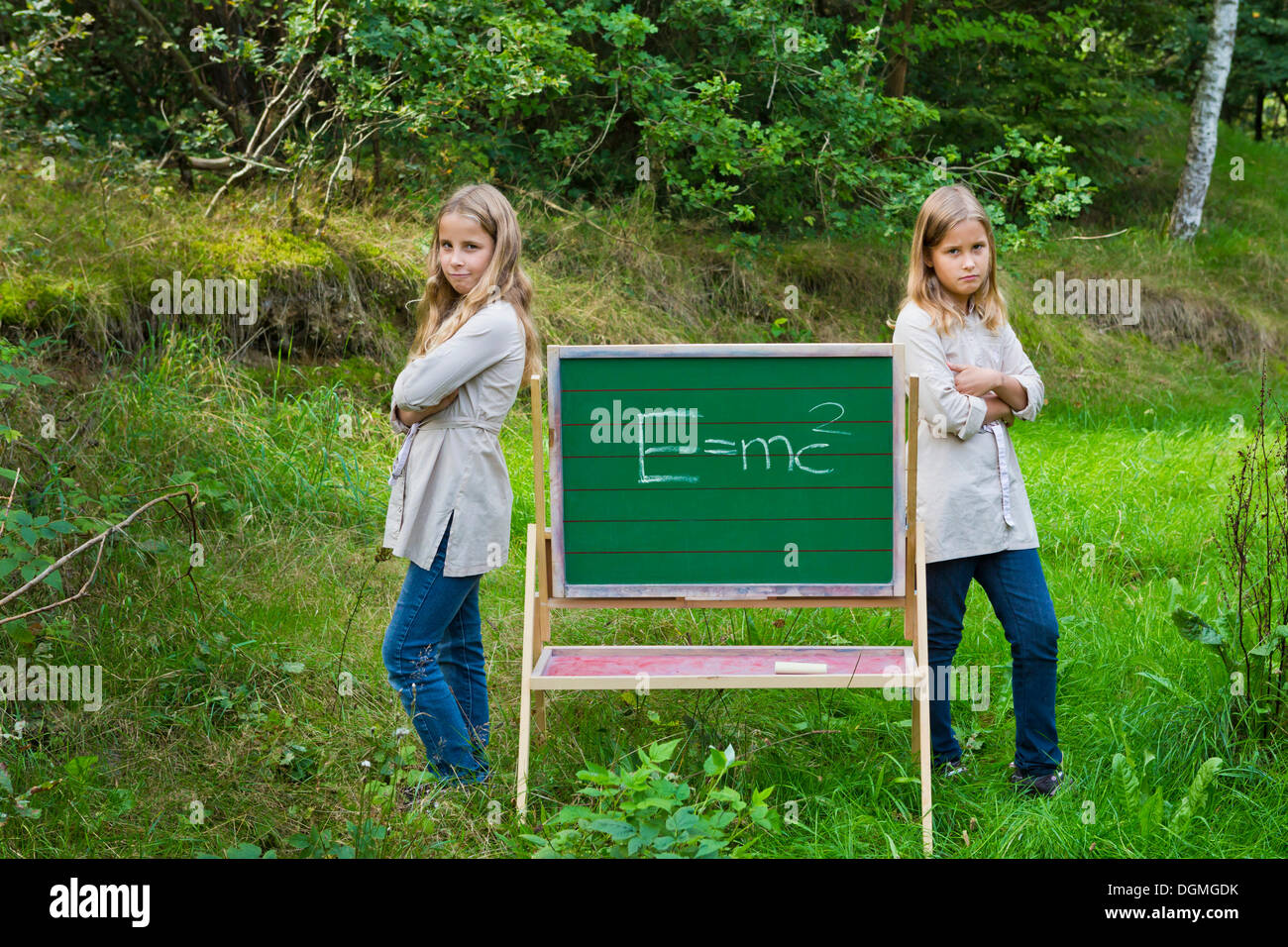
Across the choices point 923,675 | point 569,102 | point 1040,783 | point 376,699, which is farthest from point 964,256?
point 569,102

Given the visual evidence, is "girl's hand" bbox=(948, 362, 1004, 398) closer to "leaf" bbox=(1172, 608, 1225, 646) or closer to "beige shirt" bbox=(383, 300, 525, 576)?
"leaf" bbox=(1172, 608, 1225, 646)

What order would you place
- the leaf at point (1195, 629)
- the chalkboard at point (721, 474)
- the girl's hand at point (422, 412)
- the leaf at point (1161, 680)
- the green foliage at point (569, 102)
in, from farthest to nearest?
the green foliage at point (569, 102) < the leaf at point (1161, 680) < the leaf at point (1195, 629) < the chalkboard at point (721, 474) < the girl's hand at point (422, 412)

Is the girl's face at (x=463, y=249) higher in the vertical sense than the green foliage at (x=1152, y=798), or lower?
higher

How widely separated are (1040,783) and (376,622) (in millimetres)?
2614

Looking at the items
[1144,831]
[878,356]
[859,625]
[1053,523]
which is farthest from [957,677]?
A: [1053,523]

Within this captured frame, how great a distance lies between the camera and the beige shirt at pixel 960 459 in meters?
3.41

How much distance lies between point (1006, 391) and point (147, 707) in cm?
294

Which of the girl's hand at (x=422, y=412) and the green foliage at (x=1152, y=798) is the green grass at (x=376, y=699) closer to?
the green foliage at (x=1152, y=798)

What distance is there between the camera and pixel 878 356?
341 centimetres

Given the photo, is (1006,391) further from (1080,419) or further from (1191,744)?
(1080,419)

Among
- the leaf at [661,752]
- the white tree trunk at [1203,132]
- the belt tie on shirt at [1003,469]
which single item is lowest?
the leaf at [661,752]

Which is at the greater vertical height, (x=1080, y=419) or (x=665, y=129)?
(x=665, y=129)

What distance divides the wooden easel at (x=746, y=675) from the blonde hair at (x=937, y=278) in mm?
388

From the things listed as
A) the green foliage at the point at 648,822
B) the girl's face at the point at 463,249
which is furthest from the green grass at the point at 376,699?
the girl's face at the point at 463,249
